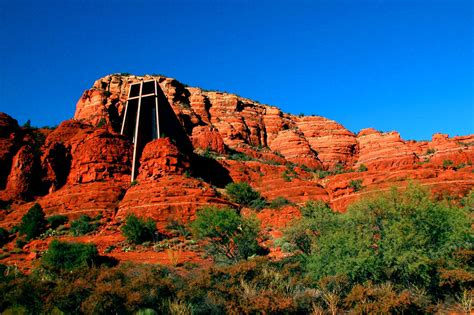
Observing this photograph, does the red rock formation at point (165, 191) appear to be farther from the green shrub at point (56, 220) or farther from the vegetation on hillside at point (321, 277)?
the vegetation on hillside at point (321, 277)

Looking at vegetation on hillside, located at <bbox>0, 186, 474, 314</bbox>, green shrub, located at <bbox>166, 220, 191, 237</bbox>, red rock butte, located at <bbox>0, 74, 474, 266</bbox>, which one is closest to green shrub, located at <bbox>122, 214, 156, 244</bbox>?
green shrub, located at <bbox>166, 220, 191, 237</bbox>

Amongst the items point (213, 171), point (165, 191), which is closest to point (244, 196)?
point (165, 191)

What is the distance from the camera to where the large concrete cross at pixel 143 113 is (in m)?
52.2

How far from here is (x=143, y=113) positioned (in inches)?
2153

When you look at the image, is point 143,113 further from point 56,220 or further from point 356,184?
point 356,184

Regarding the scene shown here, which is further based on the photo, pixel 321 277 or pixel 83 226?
pixel 83 226

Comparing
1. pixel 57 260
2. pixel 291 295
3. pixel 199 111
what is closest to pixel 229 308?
pixel 291 295

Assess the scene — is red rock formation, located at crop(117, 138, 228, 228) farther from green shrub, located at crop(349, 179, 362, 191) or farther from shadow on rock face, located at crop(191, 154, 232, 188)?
green shrub, located at crop(349, 179, 362, 191)

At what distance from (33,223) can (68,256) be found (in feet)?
37.2

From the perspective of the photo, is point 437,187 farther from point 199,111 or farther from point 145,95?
point 199,111

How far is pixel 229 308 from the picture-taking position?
43.2ft

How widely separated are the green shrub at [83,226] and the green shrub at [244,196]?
14.0 m

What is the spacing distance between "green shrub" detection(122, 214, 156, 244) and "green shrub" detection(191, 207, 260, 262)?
591cm

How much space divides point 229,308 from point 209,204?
22314 mm
